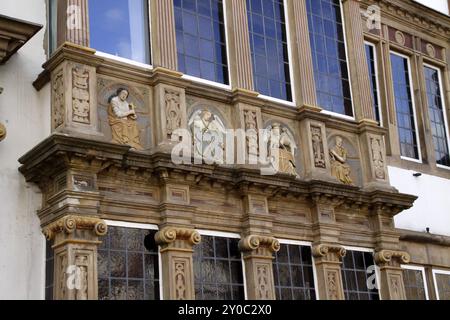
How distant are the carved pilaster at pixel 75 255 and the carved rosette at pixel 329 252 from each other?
423 centimetres

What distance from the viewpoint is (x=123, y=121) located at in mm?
12086

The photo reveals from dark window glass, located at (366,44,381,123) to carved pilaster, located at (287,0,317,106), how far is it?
278 cm

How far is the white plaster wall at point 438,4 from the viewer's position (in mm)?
19366

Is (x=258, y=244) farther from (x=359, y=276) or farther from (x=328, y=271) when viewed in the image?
(x=359, y=276)

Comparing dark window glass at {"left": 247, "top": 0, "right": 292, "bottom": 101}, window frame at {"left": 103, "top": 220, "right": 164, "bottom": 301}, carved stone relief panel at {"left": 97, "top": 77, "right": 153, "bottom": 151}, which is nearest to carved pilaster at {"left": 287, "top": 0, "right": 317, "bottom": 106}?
dark window glass at {"left": 247, "top": 0, "right": 292, "bottom": 101}

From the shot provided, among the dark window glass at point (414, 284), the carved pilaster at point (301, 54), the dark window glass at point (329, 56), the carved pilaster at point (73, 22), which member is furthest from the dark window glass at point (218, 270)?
the dark window glass at point (414, 284)

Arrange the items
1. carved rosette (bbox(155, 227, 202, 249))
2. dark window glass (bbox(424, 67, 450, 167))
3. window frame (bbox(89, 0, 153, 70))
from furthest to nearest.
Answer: dark window glass (bbox(424, 67, 450, 167)) < window frame (bbox(89, 0, 153, 70)) < carved rosette (bbox(155, 227, 202, 249))

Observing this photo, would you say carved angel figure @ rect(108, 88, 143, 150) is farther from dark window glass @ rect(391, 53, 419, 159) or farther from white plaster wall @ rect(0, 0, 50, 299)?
dark window glass @ rect(391, 53, 419, 159)

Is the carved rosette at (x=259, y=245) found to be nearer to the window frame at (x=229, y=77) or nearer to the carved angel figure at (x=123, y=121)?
the carved angel figure at (x=123, y=121)

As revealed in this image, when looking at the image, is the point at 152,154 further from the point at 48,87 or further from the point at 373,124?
the point at 373,124

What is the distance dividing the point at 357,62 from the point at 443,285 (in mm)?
4956

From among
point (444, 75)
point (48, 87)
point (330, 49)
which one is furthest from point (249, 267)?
point (444, 75)

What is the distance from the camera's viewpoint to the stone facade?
36.9 feet

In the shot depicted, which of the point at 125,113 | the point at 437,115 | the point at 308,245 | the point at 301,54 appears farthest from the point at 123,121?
the point at 437,115
